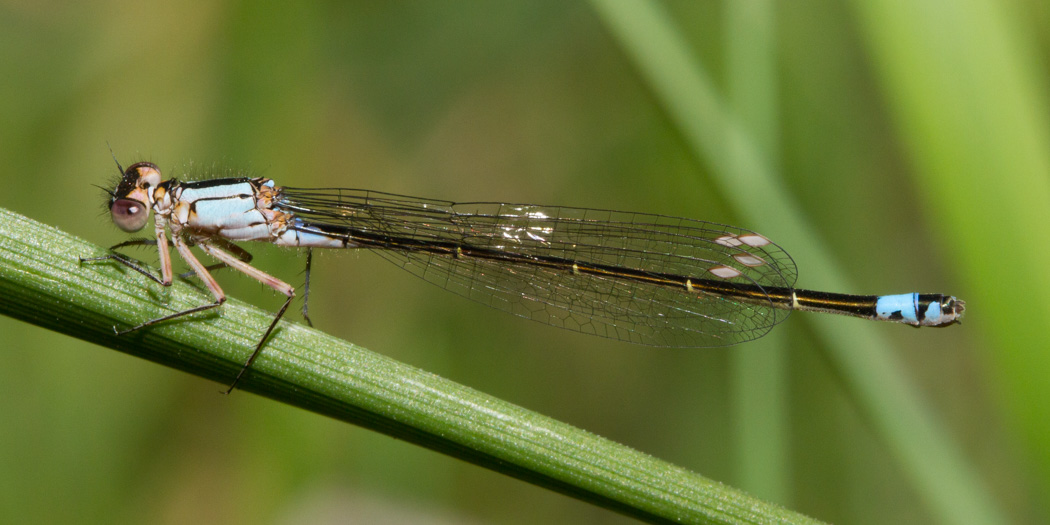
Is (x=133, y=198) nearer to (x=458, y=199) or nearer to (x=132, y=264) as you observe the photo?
(x=132, y=264)

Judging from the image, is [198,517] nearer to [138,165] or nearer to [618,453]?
[138,165]

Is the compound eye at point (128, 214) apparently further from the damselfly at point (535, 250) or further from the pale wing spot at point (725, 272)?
the pale wing spot at point (725, 272)

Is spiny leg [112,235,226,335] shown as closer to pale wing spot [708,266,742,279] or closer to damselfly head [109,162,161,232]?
damselfly head [109,162,161,232]

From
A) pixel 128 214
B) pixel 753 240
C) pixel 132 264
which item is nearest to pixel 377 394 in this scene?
pixel 132 264

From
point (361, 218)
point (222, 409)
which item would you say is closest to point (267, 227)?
point (361, 218)

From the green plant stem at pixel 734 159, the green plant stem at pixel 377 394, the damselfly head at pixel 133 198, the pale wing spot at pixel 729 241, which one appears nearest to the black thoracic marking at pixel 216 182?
the damselfly head at pixel 133 198

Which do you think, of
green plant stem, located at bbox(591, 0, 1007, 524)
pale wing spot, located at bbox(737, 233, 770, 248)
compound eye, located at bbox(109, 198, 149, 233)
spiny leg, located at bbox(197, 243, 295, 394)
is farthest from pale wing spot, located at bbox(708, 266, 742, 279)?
compound eye, located at bbox(109, 198, 149, 233)


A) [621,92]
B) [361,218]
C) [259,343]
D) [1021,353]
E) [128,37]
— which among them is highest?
[621,92]
